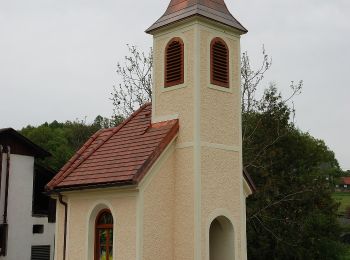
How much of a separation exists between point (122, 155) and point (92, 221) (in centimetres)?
197

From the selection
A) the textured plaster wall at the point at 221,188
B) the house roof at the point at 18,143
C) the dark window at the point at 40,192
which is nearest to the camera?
the textured plaster wall at the point at 221,188

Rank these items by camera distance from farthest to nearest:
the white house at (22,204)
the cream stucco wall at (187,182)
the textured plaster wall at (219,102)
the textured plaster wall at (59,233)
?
the white house at (22,204) → the textured plaster wall at (59,233) → the textured plaster wall at (219,102) → the cream stucco wall at (187,182)

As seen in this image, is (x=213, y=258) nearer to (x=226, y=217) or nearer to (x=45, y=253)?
(x=226, y=217)

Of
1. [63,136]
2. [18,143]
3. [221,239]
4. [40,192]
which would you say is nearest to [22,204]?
[40,192]

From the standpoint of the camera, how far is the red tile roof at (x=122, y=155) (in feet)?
43.3

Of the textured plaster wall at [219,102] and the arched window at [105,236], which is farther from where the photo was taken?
the arched window at [105,236]

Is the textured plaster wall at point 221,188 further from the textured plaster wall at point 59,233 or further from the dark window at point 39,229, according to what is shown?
the dark window at point 39,229

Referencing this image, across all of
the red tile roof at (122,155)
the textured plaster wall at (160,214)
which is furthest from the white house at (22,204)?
the textured plaster wall at (160,214)

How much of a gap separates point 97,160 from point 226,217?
13.0ft

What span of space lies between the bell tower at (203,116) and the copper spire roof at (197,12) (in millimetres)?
28

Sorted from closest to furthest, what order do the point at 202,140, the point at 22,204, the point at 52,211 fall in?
the point at 202,140, the point at 22,204, the point at 52,211

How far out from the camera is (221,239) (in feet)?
47.7

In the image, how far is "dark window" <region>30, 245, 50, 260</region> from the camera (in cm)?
2602

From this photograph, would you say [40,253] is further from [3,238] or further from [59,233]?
[59,233]
